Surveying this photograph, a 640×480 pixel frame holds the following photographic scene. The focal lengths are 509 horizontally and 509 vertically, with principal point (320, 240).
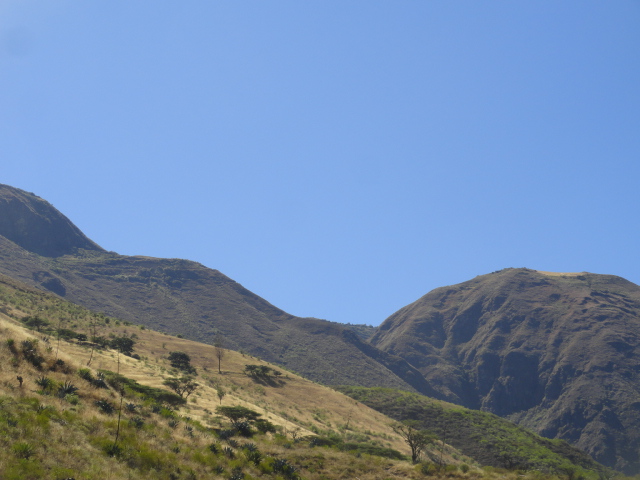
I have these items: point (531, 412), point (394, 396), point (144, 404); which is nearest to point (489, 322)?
point (531, 412)

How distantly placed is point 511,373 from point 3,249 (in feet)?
525

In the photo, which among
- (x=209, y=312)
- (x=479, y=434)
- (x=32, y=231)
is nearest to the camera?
(x=479, y=434)

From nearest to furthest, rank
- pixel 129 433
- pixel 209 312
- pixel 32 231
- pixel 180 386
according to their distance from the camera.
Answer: pixel 129 433 → pixel 180 386 → pixel 209 312 → pixel 32 231

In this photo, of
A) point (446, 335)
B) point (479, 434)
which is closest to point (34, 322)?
point (479, 434)

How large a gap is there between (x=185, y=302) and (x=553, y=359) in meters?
114

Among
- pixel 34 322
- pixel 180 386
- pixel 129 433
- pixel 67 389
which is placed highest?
pixel 67 389

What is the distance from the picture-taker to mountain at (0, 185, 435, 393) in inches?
5221

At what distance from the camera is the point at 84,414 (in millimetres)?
22359

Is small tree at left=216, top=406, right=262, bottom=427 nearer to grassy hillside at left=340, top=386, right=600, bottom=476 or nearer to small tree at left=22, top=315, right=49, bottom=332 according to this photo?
small tree at left=22, top=315, right=49, bottom=332

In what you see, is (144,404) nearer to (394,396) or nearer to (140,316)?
(394,396)

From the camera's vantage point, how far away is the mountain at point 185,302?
133m

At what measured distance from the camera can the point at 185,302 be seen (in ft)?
512

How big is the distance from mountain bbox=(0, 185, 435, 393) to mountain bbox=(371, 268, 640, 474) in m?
24.7

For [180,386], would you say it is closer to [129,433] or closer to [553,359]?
[129,433]
